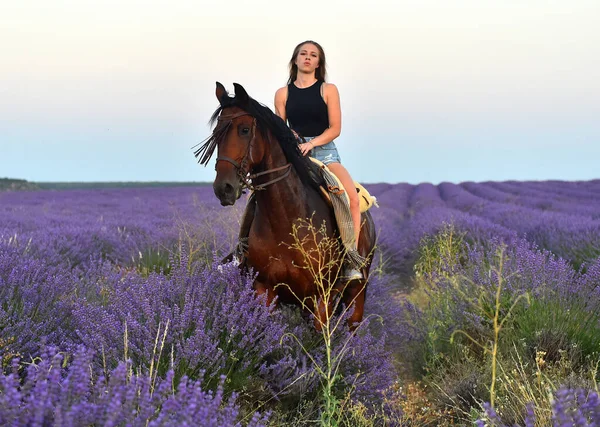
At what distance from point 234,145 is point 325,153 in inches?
39.6

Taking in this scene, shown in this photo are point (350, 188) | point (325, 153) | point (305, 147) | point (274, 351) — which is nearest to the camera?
point (274, 351)

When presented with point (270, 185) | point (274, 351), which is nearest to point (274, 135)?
point (270, 185)

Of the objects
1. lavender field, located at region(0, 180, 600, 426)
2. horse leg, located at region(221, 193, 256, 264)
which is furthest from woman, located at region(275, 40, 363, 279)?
lavender field, located at region(0, 180, 600, 426)

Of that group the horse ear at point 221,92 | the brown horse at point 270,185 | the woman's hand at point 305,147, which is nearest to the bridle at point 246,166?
the brown horse at point 270,185

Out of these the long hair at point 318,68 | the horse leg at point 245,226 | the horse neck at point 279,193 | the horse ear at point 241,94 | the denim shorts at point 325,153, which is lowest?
the horse leg at point 245,226

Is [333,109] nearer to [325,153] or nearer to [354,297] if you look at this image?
[325,153]

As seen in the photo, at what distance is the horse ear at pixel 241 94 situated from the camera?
8.58 ft

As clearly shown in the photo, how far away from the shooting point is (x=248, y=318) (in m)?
2.55

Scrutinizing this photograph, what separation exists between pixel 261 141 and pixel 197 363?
1.20m

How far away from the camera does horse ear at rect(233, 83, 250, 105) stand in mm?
2614

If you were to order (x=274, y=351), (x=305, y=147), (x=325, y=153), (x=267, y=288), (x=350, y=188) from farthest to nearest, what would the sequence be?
1. (x=325, y=153)
2. (x=350, y=188)
3. (x=305, y=147)
4. (x=267, y=288)
5. (x=274, y=351)

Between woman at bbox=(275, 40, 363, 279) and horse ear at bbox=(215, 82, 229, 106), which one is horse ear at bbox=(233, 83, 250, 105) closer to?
horse ear at bbox=(215, 82, 229, 106)

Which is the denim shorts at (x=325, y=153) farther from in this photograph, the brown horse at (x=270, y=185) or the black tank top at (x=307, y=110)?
the brown horse at (x=270, y=185)

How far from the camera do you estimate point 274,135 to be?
2.89 metres
